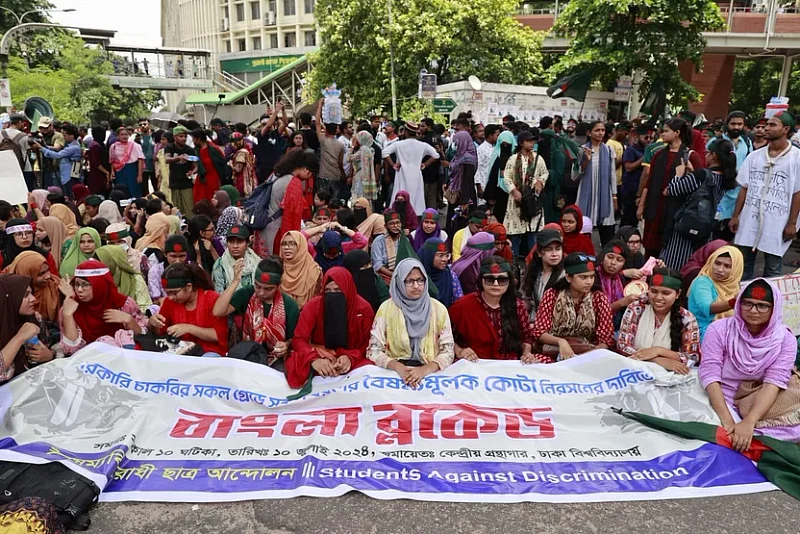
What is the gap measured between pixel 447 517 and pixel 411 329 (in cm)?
135

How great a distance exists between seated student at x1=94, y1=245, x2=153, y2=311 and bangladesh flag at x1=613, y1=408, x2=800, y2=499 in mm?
3893

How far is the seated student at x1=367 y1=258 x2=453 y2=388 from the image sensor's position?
3.89 metres

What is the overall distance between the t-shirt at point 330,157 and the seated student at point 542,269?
476 centimetres

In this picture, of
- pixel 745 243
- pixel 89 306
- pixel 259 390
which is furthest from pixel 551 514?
pixel 745 243

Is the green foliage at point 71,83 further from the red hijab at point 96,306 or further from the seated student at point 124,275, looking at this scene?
the red hijab at point 96,306

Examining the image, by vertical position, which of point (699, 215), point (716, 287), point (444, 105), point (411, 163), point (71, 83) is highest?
point (71, 83)

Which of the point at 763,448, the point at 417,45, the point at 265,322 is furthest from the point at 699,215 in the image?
the point at 417,45

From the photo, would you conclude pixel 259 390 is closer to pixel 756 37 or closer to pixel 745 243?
pixel 745 243

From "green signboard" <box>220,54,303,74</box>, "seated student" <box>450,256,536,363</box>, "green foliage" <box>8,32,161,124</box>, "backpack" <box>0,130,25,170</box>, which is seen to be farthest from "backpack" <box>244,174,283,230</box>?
"green signboard" <box>220,54,303,74</box>

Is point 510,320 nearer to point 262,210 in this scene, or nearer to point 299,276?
point 299,276

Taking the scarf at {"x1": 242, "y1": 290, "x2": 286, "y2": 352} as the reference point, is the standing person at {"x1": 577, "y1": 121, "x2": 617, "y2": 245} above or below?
above

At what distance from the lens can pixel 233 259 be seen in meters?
5.09

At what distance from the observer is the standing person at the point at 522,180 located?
22.5 feet

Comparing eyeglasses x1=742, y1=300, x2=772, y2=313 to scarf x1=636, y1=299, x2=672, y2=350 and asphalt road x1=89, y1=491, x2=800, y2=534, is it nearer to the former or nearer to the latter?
scarf x1=636, y1=299, x2=672, y2=350
